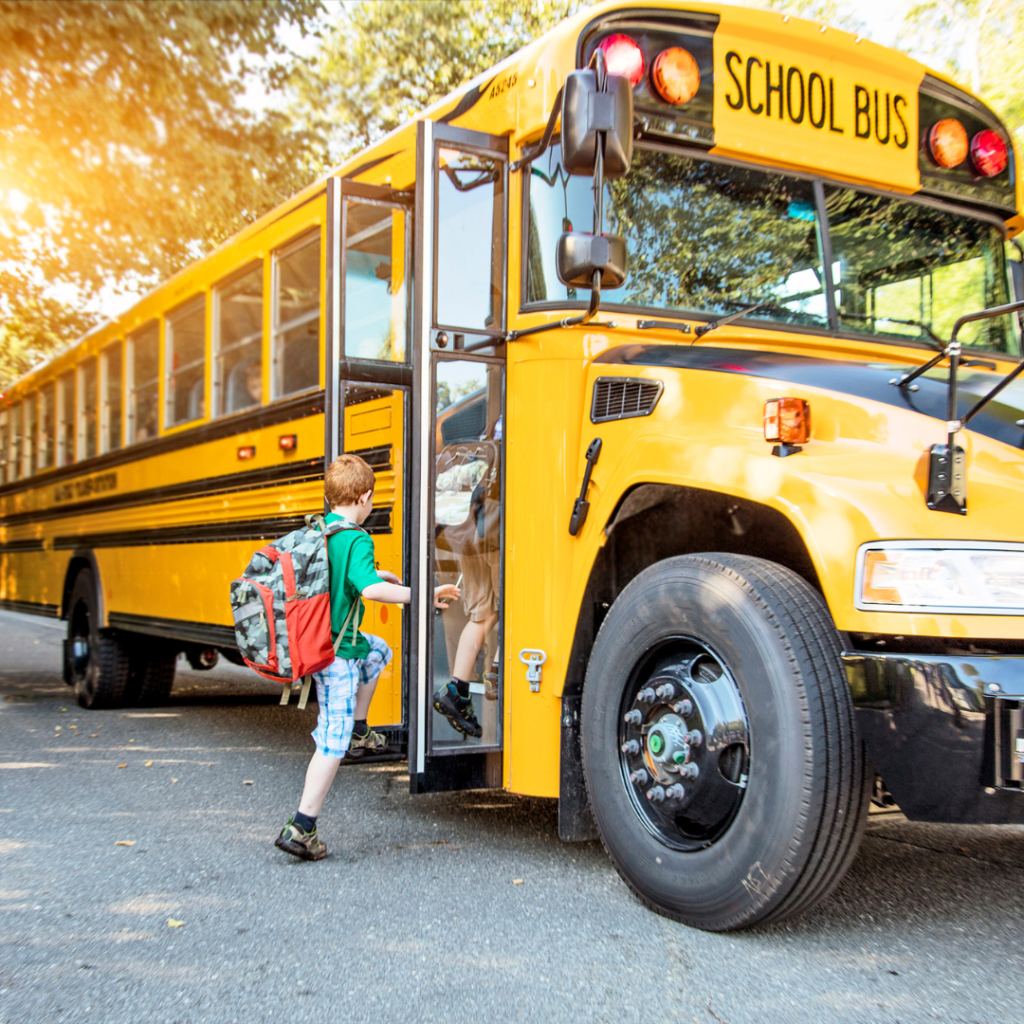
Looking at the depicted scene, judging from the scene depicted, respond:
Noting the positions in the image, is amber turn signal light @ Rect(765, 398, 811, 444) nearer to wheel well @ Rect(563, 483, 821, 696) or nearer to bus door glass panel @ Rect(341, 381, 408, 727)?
wheel well @ Rect(563, 483, 821, 696)

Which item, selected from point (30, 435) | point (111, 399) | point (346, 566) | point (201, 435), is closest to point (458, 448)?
point (346, 566)

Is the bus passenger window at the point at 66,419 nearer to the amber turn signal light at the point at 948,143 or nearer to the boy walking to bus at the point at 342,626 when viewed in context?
the boy walking to bus at the point at 342,626

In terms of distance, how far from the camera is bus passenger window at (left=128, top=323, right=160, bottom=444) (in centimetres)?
665

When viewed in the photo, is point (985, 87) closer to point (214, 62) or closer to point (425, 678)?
point (214, 62)

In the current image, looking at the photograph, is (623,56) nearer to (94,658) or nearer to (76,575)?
(94,658)

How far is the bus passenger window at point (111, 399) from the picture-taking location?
23.8 feet

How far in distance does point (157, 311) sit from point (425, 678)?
4.04 metres

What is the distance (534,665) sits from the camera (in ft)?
11.5

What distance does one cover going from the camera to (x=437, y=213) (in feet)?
11.8

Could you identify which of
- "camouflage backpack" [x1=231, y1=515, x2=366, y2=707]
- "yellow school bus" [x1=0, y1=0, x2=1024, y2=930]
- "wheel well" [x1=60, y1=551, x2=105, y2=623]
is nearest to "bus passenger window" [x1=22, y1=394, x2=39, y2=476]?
"wheel well" [x1=60, y1=551, x2=105, y2=623]

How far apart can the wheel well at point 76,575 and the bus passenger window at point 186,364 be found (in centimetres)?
158

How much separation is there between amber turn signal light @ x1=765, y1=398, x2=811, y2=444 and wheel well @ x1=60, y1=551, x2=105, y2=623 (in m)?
5.65

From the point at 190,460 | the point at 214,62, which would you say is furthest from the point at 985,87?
the point at 190,460

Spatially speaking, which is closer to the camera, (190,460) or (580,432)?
(580,432)
